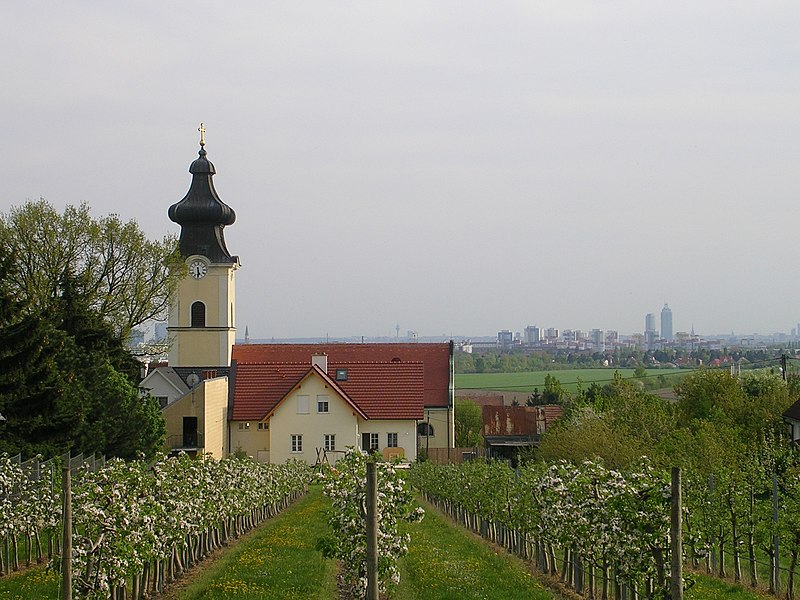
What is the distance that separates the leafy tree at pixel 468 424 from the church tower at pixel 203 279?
16.8 metres

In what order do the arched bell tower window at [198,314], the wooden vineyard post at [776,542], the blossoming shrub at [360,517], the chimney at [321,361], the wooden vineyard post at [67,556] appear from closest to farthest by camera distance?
1. the wooden vineyard post at [67,556]
2. the blossoming shrub at [360,517]
3. the wooden vineyard post at [776,542]
4. the chimney at [321,361]
5. the arched bell tower window at [198,314]

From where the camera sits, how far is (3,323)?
32.7 m

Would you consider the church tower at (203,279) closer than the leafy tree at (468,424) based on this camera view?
Yes

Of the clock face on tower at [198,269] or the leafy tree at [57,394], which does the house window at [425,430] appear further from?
the leafy tree at [57,394]

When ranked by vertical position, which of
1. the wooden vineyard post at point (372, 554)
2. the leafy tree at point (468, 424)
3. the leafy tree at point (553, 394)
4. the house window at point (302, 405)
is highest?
the wooden vineyard post at point (372, 554)

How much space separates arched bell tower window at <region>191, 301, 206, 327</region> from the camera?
222ft

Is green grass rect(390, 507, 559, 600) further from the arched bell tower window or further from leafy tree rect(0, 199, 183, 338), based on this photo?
the arched bell tower window

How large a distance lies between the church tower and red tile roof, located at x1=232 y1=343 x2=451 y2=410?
287cm

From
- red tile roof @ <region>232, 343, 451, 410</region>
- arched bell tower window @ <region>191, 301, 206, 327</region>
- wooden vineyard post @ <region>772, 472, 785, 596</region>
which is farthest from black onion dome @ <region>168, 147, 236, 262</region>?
wooden vineyard post @ <region>772, 472, 785, 596</region>

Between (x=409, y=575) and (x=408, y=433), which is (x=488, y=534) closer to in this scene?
(x=409, y=575)

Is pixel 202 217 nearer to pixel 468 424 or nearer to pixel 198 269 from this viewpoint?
pixel 198 269

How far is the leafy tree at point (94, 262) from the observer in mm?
49375

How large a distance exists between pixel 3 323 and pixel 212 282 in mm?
34891

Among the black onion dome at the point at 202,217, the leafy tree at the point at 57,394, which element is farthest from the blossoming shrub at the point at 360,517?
the black onion dome at the point at 202,217
